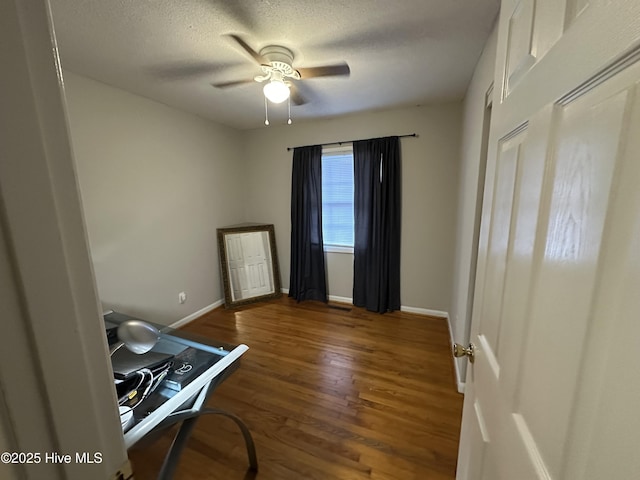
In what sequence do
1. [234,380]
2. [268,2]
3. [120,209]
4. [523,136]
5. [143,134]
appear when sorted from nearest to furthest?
[523,136] → [268,2] → [234,380] → [120,209] → [143,134]

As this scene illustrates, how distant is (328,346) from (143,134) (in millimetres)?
2760

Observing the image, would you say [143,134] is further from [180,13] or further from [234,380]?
[234,380]

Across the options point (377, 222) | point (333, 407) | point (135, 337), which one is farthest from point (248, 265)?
point (135, 337)

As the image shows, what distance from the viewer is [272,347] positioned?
8.36 ft

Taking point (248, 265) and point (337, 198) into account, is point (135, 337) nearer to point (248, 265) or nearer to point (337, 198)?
point (248, 265)

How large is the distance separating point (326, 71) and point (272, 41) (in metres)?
0.38

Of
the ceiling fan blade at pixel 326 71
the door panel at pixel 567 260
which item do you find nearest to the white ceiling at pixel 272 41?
the ceiling fan blade at pixel 326 71

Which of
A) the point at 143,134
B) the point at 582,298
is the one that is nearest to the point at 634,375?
the point at 582,298

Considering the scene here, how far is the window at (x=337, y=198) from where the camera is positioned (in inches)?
131

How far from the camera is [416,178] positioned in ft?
9.80

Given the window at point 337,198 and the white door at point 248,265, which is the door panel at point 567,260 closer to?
the window at point 337,198

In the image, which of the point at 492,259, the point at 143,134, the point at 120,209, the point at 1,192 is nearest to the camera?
the point at 1,192

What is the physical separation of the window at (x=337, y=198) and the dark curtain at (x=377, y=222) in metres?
0.17

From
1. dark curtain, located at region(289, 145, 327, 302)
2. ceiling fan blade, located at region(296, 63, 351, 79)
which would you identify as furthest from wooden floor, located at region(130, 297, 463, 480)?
ceiling fan blade, located at region(296, 63, 351, 79)
